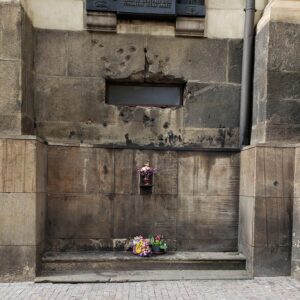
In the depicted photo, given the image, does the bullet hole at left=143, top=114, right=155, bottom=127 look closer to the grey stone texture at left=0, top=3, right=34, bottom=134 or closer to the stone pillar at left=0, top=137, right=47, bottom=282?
the stone pillar at left=0, top=137, right=47, bottom=282

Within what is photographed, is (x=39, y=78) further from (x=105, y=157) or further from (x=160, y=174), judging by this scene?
(x=160, y=174)

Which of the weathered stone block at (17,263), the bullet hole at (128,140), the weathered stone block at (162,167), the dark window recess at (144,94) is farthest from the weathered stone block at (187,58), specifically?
the weathered stone block at (17,263)

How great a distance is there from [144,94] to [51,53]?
2081mm

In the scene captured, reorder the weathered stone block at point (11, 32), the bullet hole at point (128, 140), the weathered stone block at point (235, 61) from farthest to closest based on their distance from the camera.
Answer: the weathered stone block at point (235, 61) < the bullet hole at point (128, 140) < the weathered stone block at point (11, 32)

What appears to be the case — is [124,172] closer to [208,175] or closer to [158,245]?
[158,245]

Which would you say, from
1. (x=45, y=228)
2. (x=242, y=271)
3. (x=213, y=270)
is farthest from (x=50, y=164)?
(x=242, y=271)

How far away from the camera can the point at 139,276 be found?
641 centimetres

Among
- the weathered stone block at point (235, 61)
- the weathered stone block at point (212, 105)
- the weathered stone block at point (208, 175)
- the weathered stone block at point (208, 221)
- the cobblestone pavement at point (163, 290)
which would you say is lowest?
the cobblestone pavement at point (163, 290)

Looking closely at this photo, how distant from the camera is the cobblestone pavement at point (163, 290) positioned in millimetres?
5629

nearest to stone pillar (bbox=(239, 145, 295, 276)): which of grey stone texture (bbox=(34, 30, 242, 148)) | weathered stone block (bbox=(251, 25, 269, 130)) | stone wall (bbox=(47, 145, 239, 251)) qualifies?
weathered stone block (bbox=(251, 25, 269, 130))

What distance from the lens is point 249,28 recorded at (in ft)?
24.1

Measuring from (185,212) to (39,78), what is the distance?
4041 millimetres

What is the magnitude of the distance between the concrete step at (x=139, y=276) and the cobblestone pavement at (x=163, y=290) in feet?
0.35

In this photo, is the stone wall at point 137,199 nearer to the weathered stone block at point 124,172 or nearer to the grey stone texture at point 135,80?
the weathered stone block at point 124,172
